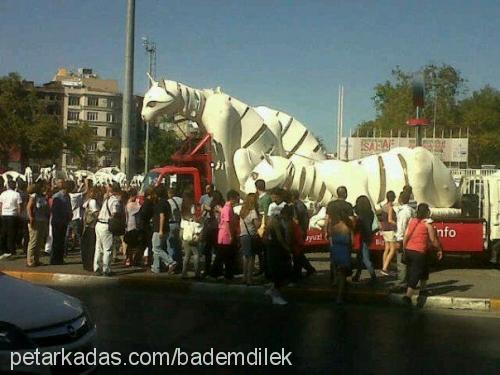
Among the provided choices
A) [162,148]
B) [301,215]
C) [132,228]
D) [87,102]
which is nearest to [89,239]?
[132,228]

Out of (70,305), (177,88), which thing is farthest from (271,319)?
(177,88)

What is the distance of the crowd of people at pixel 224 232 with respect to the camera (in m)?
11.6

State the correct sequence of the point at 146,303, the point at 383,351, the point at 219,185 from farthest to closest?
the point at 219,185, the point at 146,303, the point at 383,351

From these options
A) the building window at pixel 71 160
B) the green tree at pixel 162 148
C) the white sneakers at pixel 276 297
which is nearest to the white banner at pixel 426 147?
the white sneakers at pixel 276 297

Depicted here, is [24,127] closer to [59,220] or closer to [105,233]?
[59,220]

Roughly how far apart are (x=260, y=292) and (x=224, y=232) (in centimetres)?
125

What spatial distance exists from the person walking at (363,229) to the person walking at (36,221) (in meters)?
6.21

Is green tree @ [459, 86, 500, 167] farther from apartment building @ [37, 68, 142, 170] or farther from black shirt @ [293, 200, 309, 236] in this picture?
apartment building @ [37, 68, 142, 170]

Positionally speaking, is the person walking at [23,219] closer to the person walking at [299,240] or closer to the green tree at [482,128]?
the person walking at [299,240]

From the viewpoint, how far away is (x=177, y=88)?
19.8 metres

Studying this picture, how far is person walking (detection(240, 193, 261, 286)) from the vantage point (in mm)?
12500

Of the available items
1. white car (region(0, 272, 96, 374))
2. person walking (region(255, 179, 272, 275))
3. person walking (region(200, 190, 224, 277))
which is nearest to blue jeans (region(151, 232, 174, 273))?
person walking (region(200, 190, 224, 277))

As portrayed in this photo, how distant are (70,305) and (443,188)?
13680mm

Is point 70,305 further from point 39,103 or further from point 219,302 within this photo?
point 39,103
